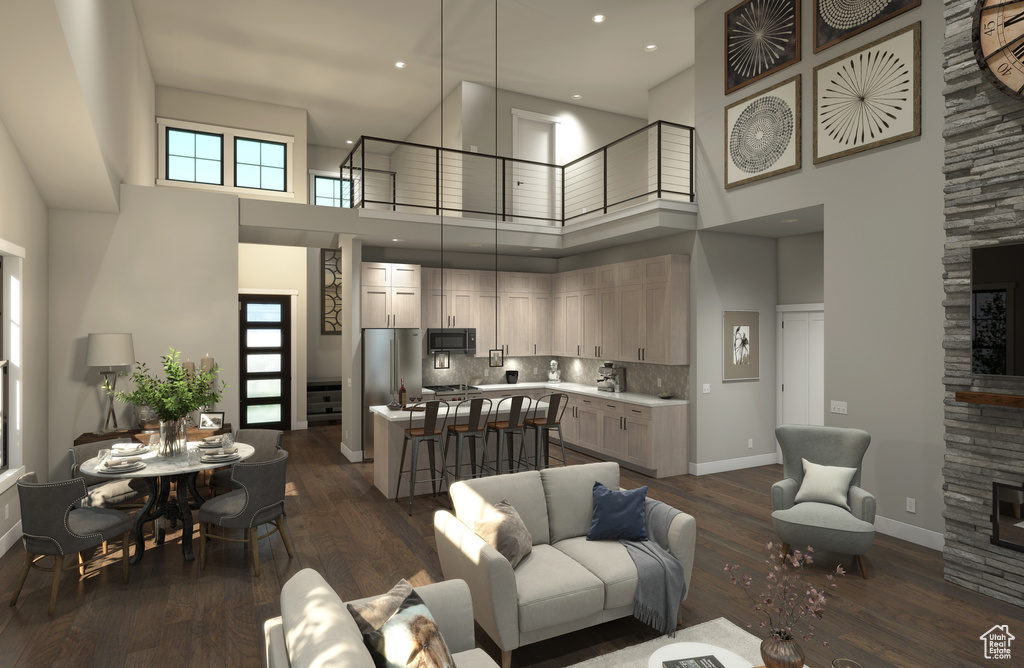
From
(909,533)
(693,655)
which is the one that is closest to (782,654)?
(693,655)

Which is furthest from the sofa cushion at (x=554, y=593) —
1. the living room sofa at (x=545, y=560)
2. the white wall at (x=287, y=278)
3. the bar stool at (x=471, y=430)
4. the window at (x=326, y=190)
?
the window at (x=326, y=190)

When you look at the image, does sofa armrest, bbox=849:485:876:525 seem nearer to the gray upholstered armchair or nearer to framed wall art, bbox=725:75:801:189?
the gray upholstered armchair

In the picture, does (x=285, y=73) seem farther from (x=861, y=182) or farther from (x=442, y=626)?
(x=442, y=626)

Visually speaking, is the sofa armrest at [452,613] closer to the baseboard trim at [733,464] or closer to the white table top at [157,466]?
the white table top at [157,466]

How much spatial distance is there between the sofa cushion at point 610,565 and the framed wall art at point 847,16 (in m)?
4.98

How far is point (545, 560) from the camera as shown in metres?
3.36

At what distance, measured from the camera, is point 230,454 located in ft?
14.9

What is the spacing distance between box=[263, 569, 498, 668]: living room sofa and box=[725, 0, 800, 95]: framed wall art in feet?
19.6

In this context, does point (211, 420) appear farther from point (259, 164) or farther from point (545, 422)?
point (259, 164)

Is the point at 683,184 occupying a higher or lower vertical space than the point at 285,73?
lower

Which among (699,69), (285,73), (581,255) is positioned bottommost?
(581,255)

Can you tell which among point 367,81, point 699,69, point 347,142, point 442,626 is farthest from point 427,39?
point 442,626

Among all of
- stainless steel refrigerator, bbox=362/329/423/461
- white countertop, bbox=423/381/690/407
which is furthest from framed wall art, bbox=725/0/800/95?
stainless steel refrigerator, bbox=362/329/423/461

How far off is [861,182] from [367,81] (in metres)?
6.95
